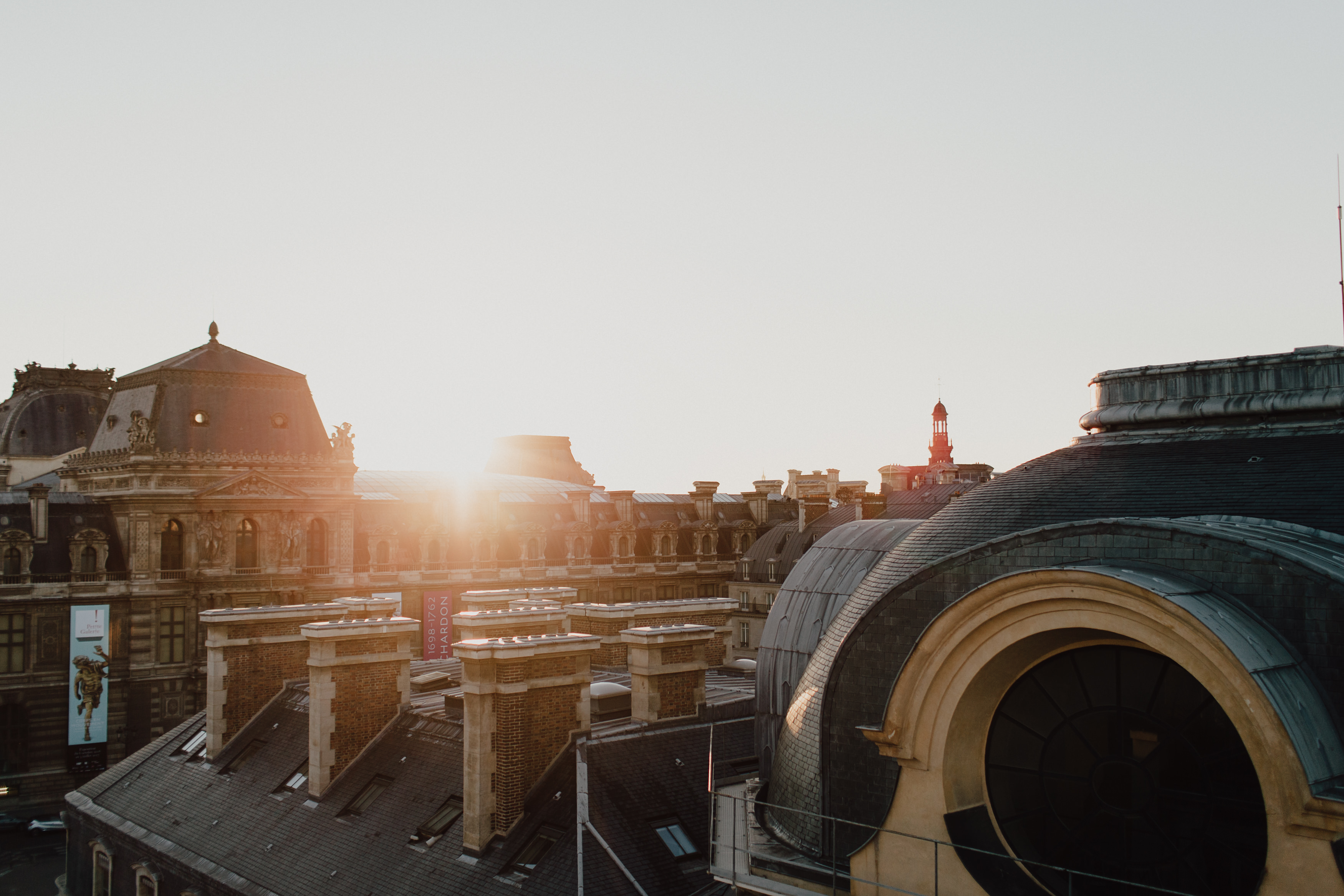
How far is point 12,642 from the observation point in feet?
180

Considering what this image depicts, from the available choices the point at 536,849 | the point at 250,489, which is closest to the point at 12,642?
the point at 250,489

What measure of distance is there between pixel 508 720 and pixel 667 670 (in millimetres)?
4813

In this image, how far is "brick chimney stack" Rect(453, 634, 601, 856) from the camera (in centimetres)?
2250

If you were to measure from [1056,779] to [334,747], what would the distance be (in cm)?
1968

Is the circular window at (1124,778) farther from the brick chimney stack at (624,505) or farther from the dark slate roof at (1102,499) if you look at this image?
the brick chimney stack at (624,505)

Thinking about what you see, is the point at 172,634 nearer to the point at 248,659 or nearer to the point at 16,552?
the point at 16,552

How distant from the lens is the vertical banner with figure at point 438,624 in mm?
67812

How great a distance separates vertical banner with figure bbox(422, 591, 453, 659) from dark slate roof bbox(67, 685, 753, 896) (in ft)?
115

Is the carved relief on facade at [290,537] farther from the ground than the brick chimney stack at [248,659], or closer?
farther from the ground

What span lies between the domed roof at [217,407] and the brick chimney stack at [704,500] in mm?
28898

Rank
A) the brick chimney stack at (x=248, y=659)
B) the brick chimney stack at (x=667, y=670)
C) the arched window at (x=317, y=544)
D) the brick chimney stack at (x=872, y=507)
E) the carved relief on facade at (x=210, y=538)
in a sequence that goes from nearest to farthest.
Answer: the brick chimney stack at (x=667, y=670) → the brick chimney stack at (x=248, y=659) → the carved relief on facade at (x=210, y=538) → the arched window at (x=317, y=544) → the brick chimney stack at (x=872, y=507)

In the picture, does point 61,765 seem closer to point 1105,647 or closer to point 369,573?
point 369,573

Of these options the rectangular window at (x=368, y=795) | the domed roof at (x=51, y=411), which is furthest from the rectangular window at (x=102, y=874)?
the domed roof at (x=51, y=411)

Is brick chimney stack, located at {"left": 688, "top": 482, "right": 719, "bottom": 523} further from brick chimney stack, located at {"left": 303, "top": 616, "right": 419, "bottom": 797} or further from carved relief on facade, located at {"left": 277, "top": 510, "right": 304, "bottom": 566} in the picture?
brick chimney stack, located at {"left": 303, "top": 616, "right": 419, "bottom": 797}
